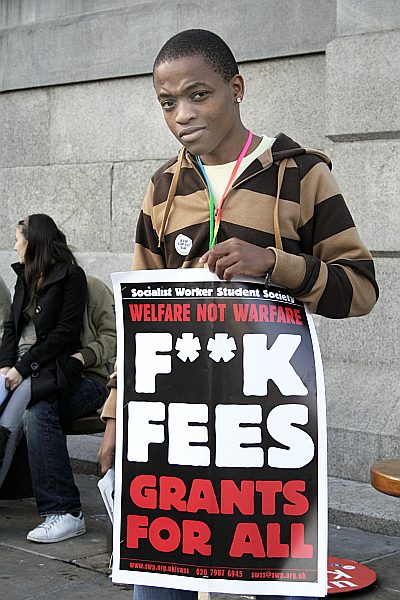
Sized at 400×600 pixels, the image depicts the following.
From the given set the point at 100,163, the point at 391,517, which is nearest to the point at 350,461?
the point at 391,517

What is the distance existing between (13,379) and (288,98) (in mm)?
2606

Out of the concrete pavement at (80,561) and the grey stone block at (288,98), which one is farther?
the grey stone block at (288,98)

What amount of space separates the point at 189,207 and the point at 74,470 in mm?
4133

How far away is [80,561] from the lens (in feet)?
15.6

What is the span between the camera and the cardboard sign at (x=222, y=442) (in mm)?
2492

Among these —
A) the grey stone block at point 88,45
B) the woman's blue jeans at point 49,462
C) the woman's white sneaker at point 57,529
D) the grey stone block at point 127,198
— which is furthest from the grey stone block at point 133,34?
the woman's white sneaker at point 57,529

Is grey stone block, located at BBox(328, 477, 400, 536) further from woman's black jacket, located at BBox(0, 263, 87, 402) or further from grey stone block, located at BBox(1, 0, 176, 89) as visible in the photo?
grey stone block, located at BBox(1, 0, 176, 89)

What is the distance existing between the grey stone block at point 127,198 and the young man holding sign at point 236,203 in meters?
4.60

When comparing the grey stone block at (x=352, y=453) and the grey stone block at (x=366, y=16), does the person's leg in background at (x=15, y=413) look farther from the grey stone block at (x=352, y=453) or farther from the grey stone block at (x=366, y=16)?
the grey stone block at (x=366, y=16)

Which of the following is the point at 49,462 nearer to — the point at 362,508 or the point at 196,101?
the point at 362,508

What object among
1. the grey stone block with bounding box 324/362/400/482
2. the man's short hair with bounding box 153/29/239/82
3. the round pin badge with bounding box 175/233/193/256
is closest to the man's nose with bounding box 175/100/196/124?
the man's short hair with bounding box 153/29/239/82

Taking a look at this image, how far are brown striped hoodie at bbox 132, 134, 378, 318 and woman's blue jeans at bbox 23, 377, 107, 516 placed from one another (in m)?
2.69

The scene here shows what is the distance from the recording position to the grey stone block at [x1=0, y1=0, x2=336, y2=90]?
652 centimetres

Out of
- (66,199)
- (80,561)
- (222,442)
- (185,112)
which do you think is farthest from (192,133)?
(66,199)
